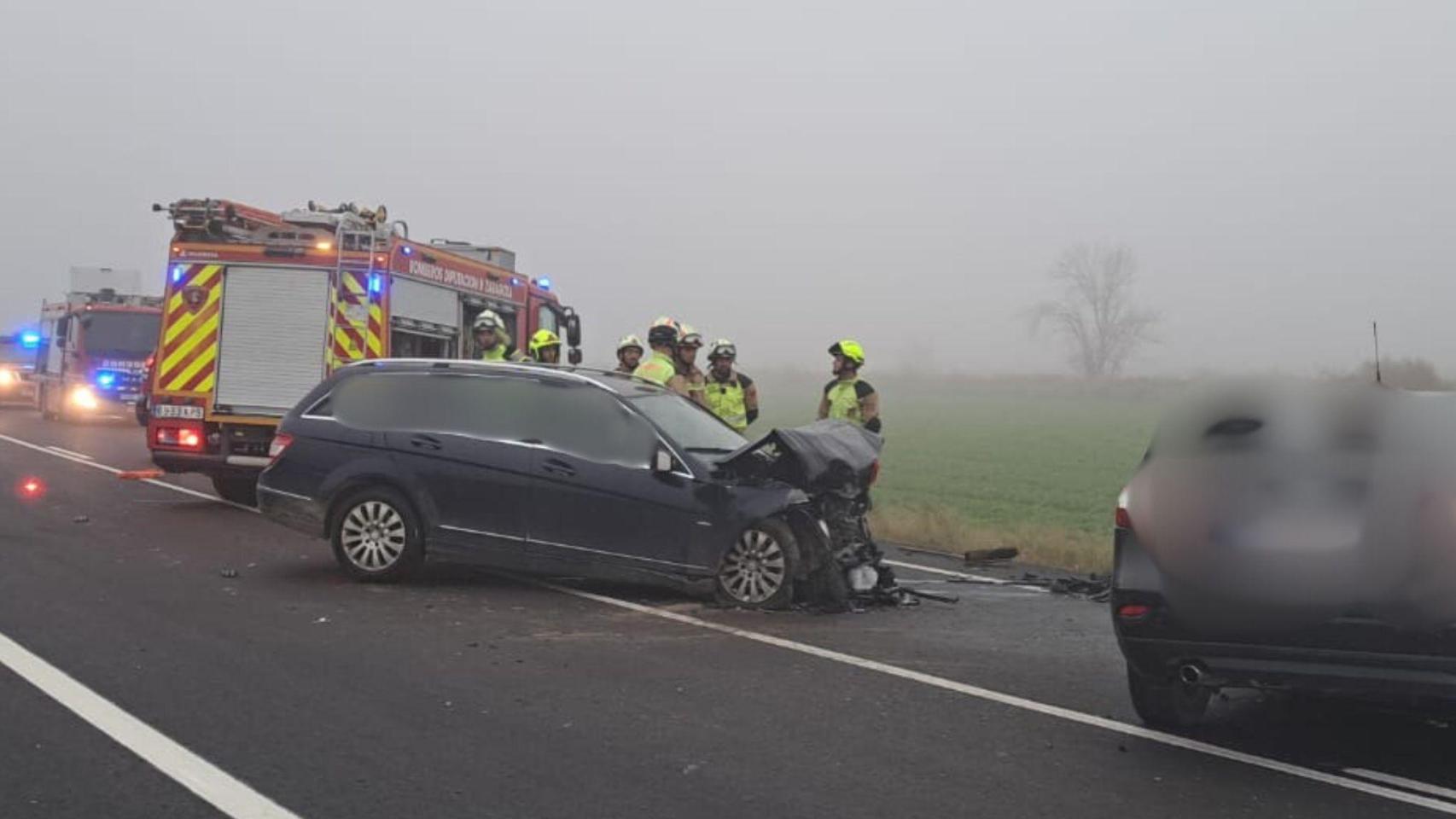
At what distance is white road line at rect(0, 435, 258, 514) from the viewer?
42.8 feet

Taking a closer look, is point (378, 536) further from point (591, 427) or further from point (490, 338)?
point (490, 338)

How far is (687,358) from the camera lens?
11.1m

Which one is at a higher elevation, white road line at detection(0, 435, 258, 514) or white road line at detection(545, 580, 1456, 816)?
white road line at detection(0, 435, 258, 514)

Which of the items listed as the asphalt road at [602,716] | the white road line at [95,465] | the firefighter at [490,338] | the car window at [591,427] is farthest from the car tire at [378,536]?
the white road line at [95,465]

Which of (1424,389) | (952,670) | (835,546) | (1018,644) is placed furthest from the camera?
(835,546)

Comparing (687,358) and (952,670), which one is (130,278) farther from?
(952,670)

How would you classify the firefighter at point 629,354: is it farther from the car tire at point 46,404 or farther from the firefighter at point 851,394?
the car tire at point 46,404

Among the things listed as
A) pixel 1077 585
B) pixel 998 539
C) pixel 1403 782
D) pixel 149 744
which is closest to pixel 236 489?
pixel 998 539

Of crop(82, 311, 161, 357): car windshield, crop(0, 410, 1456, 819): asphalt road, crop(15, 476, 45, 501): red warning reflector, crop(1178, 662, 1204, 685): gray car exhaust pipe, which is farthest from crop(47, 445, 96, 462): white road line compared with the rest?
crop(1178, 662, 1204, 685): gray car exhaust pipe

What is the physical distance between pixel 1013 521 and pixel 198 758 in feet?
46.1

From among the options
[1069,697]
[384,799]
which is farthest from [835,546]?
[384,799]

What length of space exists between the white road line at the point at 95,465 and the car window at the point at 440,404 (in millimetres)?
4029

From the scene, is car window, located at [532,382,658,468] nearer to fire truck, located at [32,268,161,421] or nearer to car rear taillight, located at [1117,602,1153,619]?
car rear taillight, located at [1117,602,1153,619]

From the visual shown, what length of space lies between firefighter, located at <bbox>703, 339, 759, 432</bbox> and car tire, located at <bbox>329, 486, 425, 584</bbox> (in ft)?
11.5
